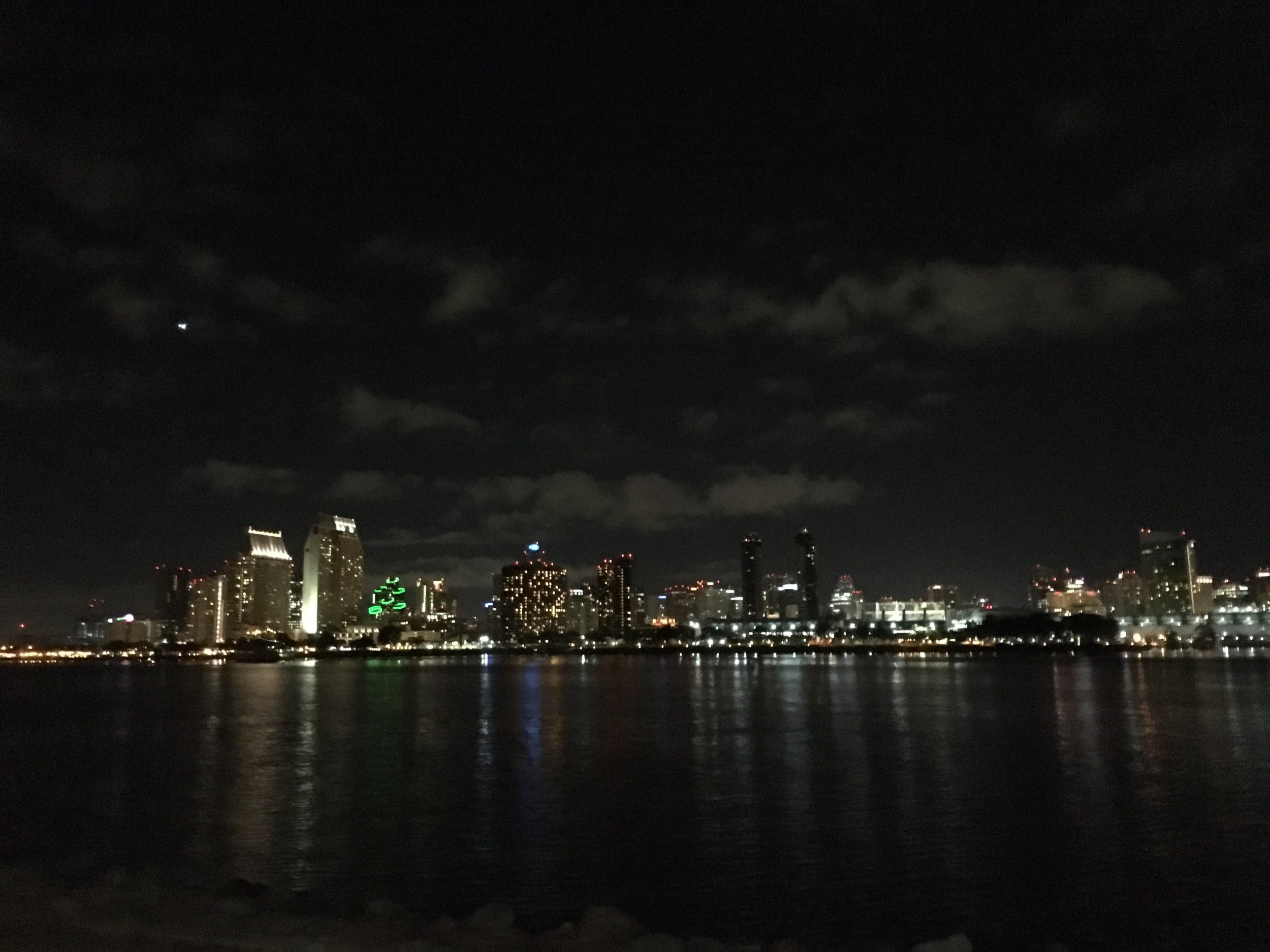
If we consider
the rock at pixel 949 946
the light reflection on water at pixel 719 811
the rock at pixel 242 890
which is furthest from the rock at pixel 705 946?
the rock at pixel 242 890

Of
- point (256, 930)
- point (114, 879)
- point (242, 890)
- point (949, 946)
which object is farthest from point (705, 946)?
point (114, 879)

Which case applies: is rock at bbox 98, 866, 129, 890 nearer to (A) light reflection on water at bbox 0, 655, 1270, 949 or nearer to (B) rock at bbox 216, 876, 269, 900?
(B) rock at bbox 216, 876, 269, 900

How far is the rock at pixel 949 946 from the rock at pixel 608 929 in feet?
12.0

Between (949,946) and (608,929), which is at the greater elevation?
(608,929)

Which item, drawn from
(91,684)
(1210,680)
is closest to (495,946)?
(1210,680)

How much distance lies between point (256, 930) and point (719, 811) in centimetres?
1574

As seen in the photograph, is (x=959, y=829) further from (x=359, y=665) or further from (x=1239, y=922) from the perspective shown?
(x=359, y=665)

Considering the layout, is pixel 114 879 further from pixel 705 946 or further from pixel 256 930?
pixel 705 946

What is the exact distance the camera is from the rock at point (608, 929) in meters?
12.8

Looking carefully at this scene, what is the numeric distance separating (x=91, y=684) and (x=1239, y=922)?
12481cm

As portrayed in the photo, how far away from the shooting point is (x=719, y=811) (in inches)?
1018

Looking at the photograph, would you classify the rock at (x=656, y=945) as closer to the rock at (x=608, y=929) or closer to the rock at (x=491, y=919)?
the rock at (x=608, y=929)

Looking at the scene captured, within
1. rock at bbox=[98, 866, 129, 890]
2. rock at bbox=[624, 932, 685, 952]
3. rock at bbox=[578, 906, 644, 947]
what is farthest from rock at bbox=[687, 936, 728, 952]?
rock at bbox=[98, 866, 129, 890]

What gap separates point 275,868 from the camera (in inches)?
795
